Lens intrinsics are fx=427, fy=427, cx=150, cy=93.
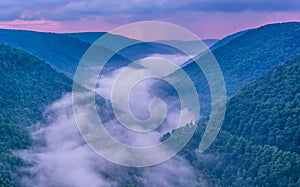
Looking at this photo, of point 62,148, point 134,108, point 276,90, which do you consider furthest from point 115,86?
point 276,90

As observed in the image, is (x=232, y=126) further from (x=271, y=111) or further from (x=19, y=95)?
(x=19, y=95)

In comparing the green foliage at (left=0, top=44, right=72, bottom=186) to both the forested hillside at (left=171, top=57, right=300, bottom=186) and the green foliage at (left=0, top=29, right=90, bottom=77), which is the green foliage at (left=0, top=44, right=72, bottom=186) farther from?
the green foliage at (left=0, top=29, right=90, bottom=77)

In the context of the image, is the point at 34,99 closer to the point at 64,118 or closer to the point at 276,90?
the point at 64,118

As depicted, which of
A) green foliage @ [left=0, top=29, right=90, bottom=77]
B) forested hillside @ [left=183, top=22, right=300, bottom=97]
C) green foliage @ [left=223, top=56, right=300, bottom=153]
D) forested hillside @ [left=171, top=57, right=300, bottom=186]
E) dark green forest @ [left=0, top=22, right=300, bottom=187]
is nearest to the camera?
dark green forest @ [left=0, top=22, right=300, bottom=187]

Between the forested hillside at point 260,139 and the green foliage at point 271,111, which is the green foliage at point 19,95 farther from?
the green foliage at point 271,111

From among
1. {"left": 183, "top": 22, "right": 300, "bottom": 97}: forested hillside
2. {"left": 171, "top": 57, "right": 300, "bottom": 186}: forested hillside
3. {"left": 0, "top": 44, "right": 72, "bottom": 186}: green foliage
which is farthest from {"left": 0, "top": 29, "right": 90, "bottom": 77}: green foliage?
{"left": 171, "top": 57, "right": 300, "bottom": 186}: forested hillside

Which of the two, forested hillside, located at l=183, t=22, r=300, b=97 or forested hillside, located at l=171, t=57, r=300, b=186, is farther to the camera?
forested hillside, located at l=183, t=22, r=300, b=97

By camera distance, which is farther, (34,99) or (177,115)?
(177,115)

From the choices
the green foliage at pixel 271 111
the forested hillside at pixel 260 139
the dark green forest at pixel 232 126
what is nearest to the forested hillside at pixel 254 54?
the green foliage at pixel 271 111

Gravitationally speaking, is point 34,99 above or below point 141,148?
above
